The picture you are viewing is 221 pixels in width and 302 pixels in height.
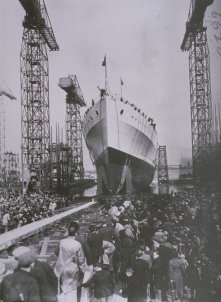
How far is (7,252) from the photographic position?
236 inches

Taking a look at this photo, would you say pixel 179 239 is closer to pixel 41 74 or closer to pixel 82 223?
pixel 82 223

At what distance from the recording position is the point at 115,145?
20.0m

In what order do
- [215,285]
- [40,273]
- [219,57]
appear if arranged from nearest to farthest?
1. [40,273]
2. [215,285]
3. [219,57]

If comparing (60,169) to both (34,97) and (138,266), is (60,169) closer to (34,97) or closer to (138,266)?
(34,97)

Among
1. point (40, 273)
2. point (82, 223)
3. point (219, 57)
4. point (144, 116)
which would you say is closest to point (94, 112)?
point (144, 116)

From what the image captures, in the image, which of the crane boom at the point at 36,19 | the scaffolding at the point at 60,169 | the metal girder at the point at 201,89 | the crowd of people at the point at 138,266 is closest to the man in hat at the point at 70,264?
the crowd of people at the point at 138,266

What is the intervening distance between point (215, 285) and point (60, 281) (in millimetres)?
1806

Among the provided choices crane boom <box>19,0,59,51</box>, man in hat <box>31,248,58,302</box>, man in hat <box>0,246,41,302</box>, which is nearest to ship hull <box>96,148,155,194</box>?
crane boom <box>19,0,59,51</box>

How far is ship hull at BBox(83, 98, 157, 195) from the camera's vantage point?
19.7 metres

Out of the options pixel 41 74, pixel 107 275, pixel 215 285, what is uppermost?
pixel 41 74

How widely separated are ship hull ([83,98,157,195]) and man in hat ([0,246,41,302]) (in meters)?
16.2

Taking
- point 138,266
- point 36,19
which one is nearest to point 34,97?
point 36,19

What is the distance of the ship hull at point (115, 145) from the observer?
19.7 meters

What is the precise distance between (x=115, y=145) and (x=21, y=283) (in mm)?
17122
